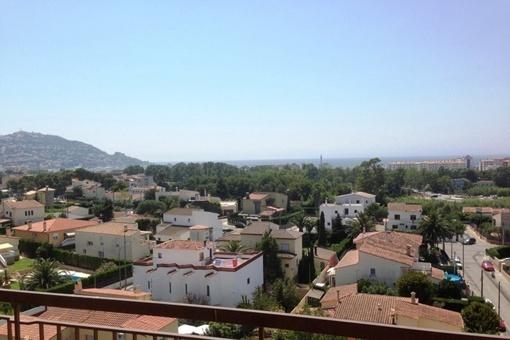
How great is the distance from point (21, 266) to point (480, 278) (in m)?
27.7

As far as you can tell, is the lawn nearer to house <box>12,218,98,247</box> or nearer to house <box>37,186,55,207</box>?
house <box>12,218,98,247</box>

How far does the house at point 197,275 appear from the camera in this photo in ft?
70.0

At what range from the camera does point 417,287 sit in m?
20.4

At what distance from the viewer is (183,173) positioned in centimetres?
11500

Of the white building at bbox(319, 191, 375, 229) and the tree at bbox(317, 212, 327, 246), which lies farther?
the white building at bbox(319, 191, 375, 229)

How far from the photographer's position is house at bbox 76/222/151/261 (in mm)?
30516

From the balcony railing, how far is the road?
1876 cm

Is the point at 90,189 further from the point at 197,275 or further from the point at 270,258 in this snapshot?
the point at 197,275

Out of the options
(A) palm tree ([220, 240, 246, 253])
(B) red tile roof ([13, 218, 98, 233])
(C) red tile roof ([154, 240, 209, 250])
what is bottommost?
(A) palm tree ([220, 240, 246, 253])

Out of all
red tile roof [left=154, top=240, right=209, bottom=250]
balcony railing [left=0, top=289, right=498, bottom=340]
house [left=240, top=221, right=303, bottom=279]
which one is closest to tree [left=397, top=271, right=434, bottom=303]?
house [left=240, top=221, right=303, bottom=279]

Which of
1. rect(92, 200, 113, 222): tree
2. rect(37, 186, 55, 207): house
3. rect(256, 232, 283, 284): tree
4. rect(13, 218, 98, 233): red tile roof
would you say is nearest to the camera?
rect(256, 232, 283, 284): tree

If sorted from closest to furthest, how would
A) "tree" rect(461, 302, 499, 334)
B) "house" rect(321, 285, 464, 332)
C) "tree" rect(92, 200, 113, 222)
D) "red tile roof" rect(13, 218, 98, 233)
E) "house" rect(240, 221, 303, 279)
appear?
"house" rect(321, 285, 464, 332) → "tree" rect(461, 302, 499, 334) → "house" rect(240, 221, 303, 279) → "red tile roof" rect(13, 218, 98, 233) → "tree" rect(92, 200, 113, 222)

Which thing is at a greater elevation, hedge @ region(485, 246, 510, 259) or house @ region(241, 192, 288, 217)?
house @ region(241, 192, 288, 217)

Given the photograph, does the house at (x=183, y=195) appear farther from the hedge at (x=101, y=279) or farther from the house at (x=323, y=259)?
the hedge at (x=101, y=279)
